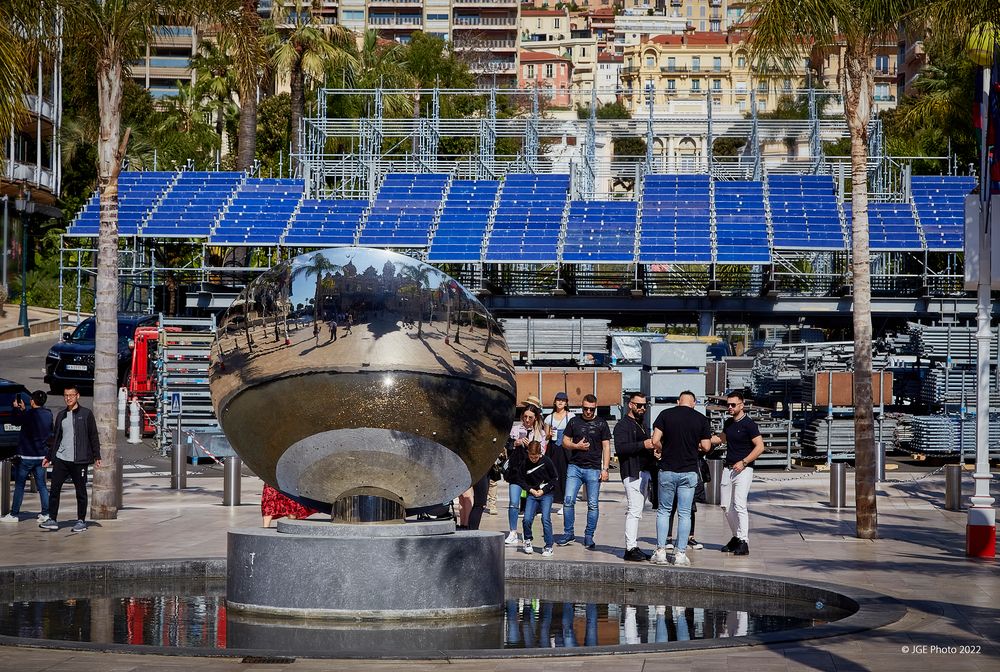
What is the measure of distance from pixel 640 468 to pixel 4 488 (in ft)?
26.8

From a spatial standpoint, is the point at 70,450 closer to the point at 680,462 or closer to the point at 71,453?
the point at 71,453

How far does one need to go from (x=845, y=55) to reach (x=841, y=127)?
44.5 metres

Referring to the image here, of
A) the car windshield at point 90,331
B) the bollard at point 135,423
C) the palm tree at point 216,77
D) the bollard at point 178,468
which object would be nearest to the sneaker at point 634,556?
the bollard at point 178,468

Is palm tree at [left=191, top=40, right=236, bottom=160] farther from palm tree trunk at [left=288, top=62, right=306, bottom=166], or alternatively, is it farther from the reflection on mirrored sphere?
the reflection on mirrored sphere

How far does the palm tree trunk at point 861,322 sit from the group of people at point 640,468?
1693 mm

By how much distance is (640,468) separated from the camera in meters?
14.9

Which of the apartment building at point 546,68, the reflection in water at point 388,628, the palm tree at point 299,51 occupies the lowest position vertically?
the reflection in water at point 388,628

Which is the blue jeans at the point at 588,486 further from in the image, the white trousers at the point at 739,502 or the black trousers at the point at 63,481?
the black trousers at the point at 63,481

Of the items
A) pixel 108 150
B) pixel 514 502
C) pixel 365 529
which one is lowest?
pixel 514 502

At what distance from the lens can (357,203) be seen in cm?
4375

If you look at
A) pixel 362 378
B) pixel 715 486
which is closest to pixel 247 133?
pixel 715 486

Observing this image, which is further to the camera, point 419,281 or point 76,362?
point 76,362

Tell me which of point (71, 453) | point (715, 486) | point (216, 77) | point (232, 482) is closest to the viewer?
point (71, 453)

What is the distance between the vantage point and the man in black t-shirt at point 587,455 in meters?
15.2
